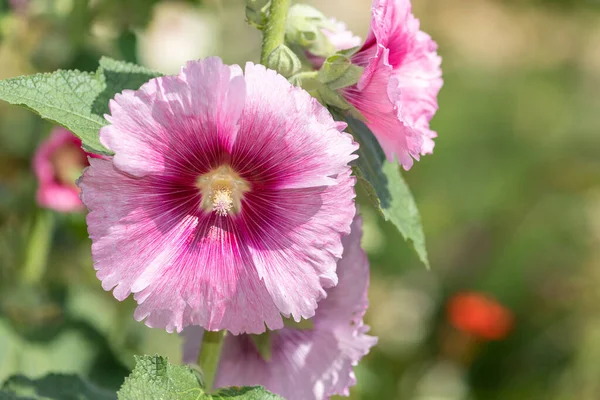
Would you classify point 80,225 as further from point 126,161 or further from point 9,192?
point 126,161

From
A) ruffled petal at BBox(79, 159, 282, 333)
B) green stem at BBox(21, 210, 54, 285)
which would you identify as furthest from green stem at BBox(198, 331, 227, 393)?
green stem at BBox(21, 210, 54, 285)

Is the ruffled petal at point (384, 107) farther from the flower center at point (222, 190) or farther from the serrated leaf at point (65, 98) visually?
the serrated leaf at point (65, 98)

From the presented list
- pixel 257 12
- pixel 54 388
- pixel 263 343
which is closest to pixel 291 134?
pixel 257 12

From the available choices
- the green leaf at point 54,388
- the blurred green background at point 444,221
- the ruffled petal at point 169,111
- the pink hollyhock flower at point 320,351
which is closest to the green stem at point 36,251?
the blurred green background at point 444,221

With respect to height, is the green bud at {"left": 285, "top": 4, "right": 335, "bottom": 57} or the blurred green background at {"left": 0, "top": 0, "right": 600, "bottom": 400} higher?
the green bud at {"left": 285, "top": 4, "right": 335, "bottom": 57}

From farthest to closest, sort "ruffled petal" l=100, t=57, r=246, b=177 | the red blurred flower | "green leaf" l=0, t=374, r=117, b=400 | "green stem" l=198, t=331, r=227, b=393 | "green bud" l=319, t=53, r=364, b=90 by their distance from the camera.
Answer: the red blurred flower
"green leaf" l=0, t=374, r=117, b=400
"green stem" l=198, t=331, r=227, b=393
"green bud" l=319, t=53, r=364, b=90
"ruffled petal" l=100, t=57, r=246, b=177

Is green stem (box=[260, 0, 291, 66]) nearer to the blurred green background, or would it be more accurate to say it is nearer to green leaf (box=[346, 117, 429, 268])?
green leaf (box=[346, 117, 429, 268])
